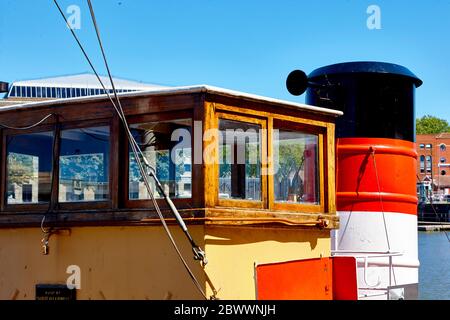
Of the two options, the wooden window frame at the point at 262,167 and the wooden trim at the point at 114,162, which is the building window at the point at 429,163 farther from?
the wooden trim at the point at 114,162

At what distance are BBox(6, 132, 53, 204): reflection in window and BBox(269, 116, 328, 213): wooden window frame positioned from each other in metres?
1.83

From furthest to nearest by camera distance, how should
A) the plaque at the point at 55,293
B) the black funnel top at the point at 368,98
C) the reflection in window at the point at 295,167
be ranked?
the black funnel top at the point at 368,98
the reflection in window at the point at 295,167
the plaque at the point at 55,293

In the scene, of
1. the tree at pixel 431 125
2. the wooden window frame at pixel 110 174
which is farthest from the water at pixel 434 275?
the tree at pixel 431 125

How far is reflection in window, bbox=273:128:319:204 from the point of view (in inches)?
227

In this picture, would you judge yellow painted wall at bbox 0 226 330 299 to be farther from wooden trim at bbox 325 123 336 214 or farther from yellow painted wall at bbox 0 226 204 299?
wooden trim at bbox 325 123 336 214

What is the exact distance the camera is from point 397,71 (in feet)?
25.6

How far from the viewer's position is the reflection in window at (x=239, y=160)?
17.7ft

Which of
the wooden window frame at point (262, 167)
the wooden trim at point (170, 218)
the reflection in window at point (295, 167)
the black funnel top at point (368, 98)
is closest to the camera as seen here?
the wooden trim at point (170, 218)

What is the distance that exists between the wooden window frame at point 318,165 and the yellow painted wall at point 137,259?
8.3 inches

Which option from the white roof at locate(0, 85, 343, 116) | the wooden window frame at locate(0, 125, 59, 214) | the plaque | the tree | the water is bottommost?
the water

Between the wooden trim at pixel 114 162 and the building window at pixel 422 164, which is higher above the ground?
the building window at pixel 422 164

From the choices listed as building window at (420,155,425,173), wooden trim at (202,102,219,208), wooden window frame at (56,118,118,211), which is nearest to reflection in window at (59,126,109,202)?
wooden window frame at (56,118,118,211)
